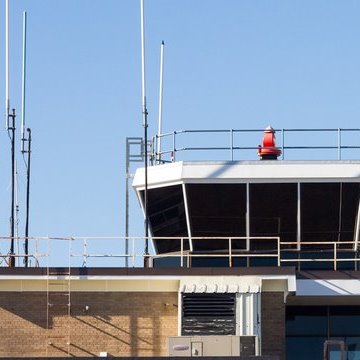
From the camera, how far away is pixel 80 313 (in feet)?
110

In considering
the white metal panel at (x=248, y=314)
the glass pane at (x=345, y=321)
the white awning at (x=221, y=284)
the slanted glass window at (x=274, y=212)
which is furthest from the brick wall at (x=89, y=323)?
the glass pane at (x=345, y=321)

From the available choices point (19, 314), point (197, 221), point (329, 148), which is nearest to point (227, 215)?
point (197, 221)

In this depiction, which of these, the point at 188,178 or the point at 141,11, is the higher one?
the point at 141,11

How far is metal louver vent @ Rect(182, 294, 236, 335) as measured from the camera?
109 ft

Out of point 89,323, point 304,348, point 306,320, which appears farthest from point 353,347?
point 89,323

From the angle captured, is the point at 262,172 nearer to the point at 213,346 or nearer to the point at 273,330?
the point at 273,330

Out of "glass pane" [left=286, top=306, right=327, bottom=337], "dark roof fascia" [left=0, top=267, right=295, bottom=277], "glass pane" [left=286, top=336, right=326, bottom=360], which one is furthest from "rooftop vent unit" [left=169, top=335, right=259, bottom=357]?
"glass pane" [left=286, top=306, right=327, bottom=337]

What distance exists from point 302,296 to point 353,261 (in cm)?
285

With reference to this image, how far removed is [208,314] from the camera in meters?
33.3

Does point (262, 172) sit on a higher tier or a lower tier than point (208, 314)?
higher

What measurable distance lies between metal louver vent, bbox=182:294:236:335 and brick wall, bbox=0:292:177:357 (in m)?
0.51

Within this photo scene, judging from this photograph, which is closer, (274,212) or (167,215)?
(274,212)

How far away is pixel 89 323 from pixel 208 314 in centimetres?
288

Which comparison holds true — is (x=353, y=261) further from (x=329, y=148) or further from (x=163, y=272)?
(x=163, y=272)
